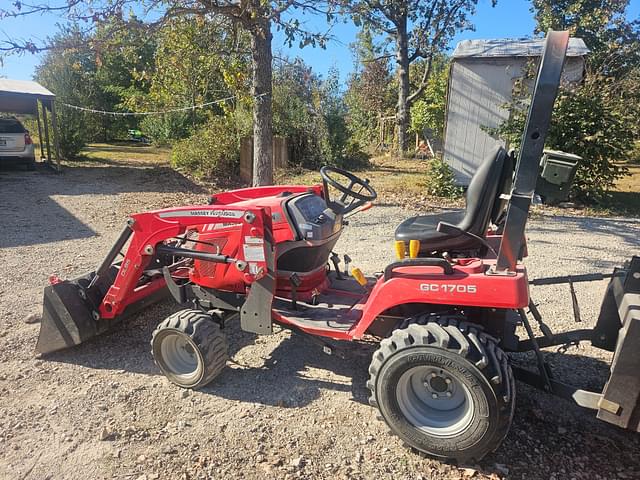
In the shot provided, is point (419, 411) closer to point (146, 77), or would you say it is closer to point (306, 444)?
point (306, 444)

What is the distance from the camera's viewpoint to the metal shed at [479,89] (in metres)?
9.95

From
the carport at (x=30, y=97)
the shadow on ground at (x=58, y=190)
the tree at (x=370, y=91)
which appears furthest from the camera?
the tree at (x=370, y=91)

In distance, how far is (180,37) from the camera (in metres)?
8.26

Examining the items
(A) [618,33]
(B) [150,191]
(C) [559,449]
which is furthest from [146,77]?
(A) [618,33]

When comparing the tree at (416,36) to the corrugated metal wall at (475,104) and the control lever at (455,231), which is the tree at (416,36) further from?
the control lever at (455,231)

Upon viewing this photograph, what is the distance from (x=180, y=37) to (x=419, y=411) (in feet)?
25.6

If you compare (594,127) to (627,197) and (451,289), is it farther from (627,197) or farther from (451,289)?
(451,289)

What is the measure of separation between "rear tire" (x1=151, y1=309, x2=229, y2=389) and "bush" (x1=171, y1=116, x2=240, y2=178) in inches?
388

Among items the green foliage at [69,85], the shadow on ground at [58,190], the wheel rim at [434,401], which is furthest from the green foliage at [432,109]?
the wheel rim at [434,401]

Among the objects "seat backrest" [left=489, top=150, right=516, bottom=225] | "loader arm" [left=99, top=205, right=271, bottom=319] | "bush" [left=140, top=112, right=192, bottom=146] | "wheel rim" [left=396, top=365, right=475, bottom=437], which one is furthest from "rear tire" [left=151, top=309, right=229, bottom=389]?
"bush" [left=140, top=112, right=192, bottom=146]

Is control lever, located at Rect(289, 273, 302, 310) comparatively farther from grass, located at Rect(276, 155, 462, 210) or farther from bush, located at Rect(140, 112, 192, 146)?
bush, located at Rect(140, 112, 192, 146)

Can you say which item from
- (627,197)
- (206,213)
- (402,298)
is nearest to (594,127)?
(627,197)

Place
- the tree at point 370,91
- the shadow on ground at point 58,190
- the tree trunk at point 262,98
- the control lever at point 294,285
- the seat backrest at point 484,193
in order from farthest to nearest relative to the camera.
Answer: the tree at point 370,91, the tree trunk at point 262,98, the shadow on ground at point 58,190, the control lever at point 294,285, the seat backrest at point 484,193

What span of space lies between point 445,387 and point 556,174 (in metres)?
1.24
